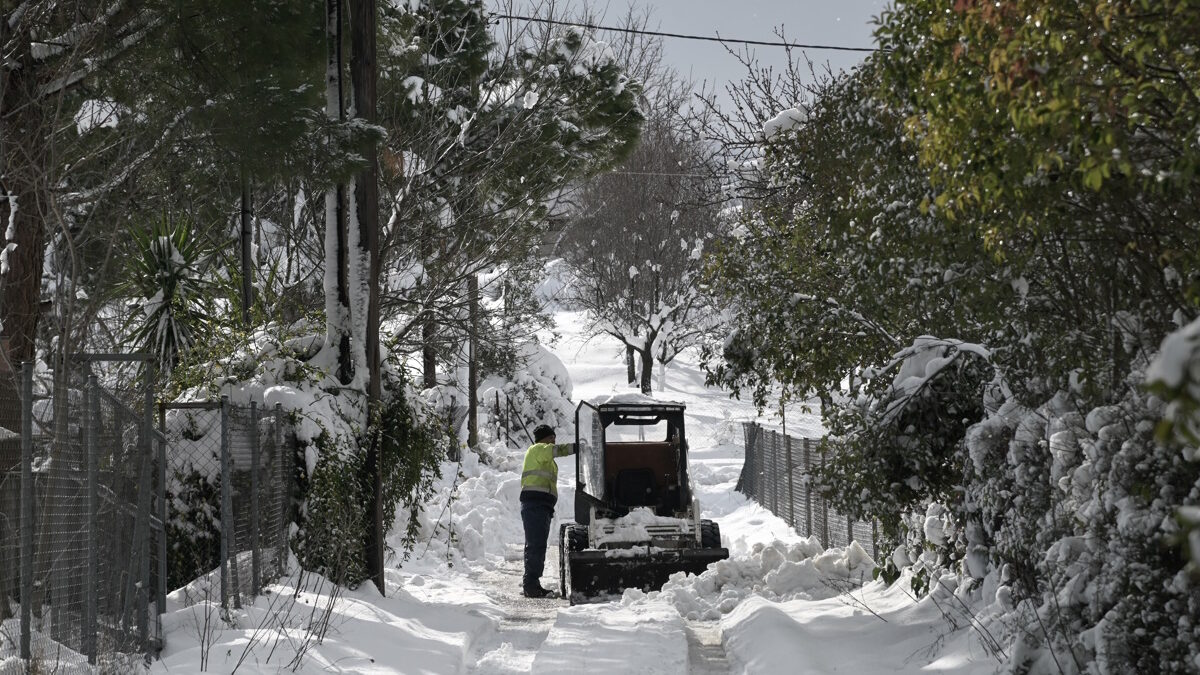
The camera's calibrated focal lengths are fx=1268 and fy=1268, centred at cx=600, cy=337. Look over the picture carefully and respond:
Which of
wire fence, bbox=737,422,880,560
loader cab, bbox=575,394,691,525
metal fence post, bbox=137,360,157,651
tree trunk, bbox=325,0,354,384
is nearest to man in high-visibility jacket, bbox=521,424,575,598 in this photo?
loader cab, bbox=575,394,691,525

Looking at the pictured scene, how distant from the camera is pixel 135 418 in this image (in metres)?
8.17

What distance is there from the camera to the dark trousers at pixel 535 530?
14570 mm

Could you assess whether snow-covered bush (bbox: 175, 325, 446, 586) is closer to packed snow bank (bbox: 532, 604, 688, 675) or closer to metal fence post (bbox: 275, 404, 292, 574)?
metal fence post (bbox: 275, 404, 292, 574)

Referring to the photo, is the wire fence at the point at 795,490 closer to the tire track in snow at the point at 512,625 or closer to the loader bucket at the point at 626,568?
the loader bucket at the point at 626,568

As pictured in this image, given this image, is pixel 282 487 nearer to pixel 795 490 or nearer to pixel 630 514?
pixel 630 514

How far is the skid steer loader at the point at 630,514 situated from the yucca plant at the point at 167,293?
4821 mm

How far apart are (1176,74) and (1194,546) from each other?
3280 mm

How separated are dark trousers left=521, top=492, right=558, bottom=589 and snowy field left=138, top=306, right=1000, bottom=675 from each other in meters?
0.34

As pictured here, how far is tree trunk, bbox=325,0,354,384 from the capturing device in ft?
41.6

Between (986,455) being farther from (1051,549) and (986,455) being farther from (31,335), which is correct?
(31,335)

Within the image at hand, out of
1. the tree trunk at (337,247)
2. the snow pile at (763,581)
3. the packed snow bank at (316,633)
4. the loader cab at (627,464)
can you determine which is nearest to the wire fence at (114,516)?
the packed snow bank at (316,633)

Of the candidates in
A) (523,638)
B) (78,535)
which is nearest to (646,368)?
(523,638)

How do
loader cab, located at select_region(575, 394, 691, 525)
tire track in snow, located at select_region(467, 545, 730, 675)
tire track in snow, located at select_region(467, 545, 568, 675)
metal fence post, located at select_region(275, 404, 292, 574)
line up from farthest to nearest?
loader cab, located at select_region(575, 394, 691, 525) → metal fence post, located at select_region(275, 404, 292, 574) → tire track in snow, located at select_region(467, 545, 568, 675) → tire track in snow, located at select_region(467, 545, 730, 675)

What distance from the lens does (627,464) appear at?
17.8 metres
